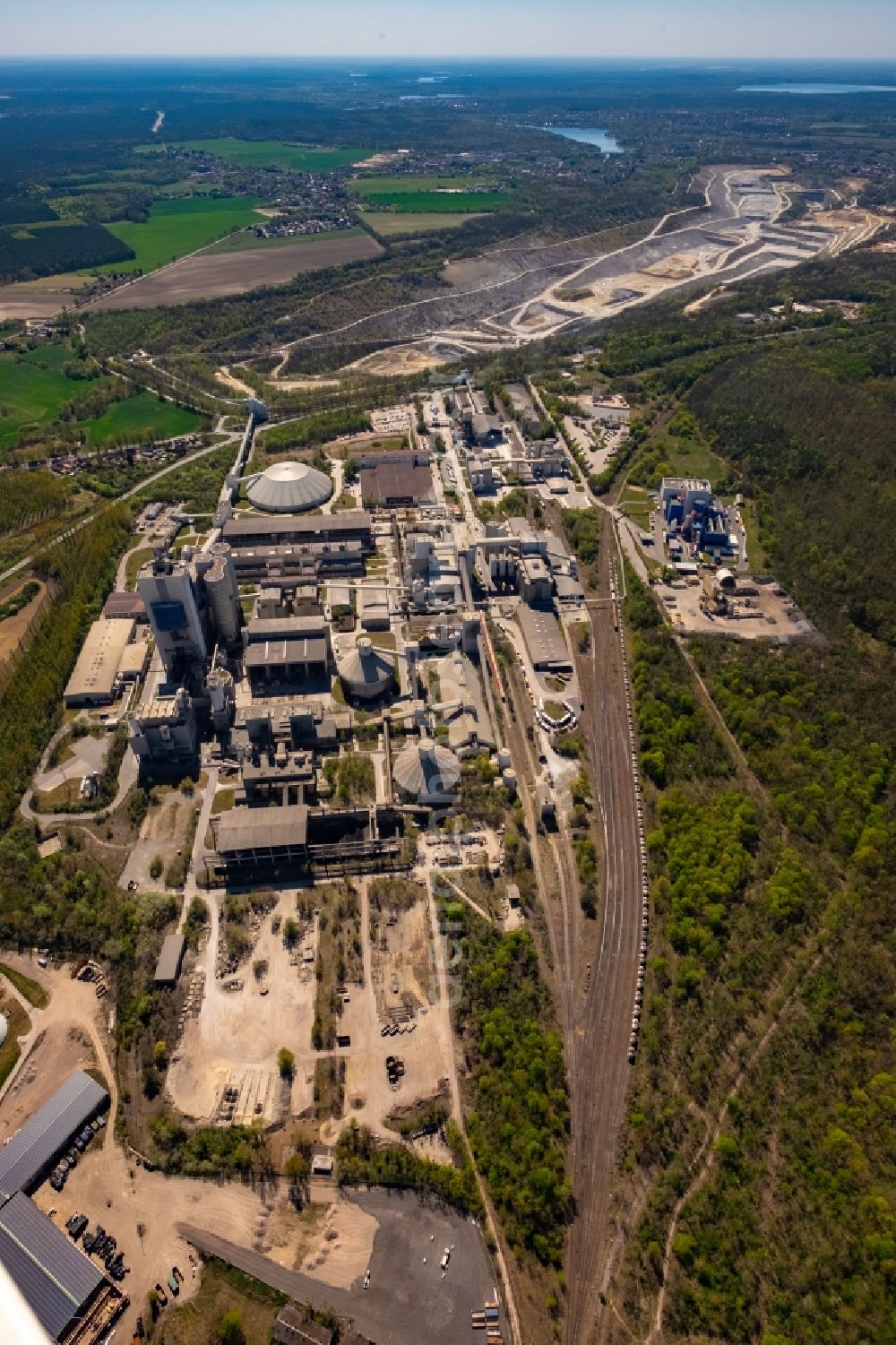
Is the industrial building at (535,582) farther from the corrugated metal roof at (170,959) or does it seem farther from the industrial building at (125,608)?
the corrugated metal roof at (170,959)

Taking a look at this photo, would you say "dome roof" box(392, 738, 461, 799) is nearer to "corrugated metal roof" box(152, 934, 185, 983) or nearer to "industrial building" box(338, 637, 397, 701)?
"industrial building" box(338, 637, 397, 701)

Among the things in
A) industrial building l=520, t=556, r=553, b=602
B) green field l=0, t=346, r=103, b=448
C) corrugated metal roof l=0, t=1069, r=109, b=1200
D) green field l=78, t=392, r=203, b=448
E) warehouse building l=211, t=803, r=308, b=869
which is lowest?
corrugated metal roof l=0, t=1069, r=109, b=1200

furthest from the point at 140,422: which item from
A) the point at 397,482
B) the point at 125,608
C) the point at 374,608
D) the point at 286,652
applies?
the point at 286,652

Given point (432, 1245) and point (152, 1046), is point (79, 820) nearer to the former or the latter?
point (152, 1046)

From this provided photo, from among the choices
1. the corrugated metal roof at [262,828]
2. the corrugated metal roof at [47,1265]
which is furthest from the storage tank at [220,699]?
the corrugated metal roof at [47,1265]

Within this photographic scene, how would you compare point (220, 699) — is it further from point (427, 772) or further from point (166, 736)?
point (427, 772)

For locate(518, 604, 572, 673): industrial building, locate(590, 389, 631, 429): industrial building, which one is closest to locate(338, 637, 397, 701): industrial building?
locate(518, 604, 572, 673): industrial building
